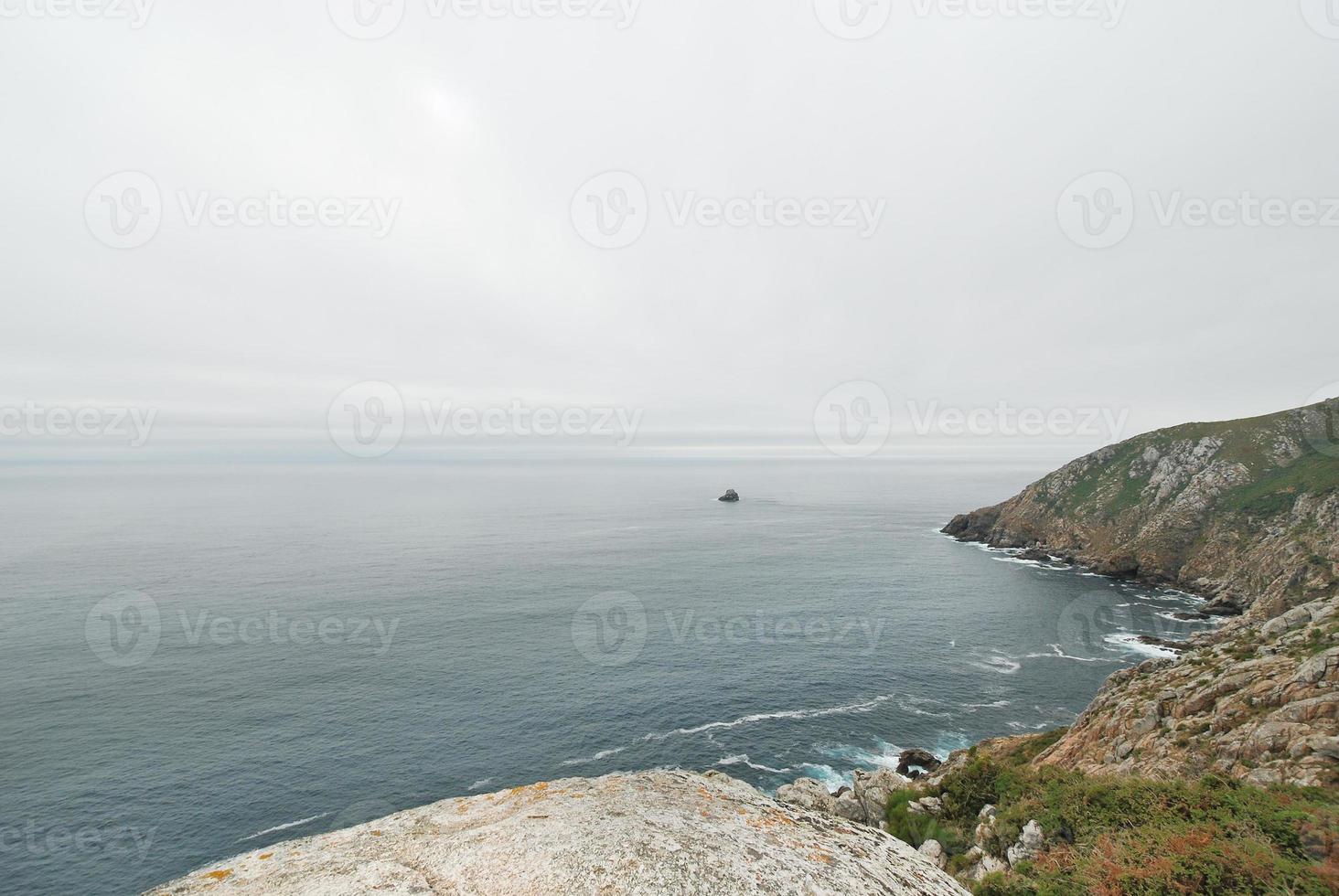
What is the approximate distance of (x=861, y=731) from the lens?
45688 millimetres

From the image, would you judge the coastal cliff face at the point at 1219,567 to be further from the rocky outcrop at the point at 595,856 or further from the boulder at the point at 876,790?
the rocky outcrop at the point at 595,856

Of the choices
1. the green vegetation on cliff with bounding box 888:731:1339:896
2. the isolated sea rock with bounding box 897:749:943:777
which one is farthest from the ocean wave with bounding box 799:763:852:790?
the green vegetation on cliff with bounding box 888:731:1339:896

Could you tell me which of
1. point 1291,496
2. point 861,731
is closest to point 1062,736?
point 861,731

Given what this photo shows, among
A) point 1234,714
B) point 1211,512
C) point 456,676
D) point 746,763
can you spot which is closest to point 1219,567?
point 1211,512

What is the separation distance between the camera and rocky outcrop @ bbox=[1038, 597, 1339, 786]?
19250 mm

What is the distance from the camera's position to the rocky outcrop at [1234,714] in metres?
19.2

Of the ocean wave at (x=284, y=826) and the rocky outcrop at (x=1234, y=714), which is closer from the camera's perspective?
the rocky outcrop at (x=1234, y=714)

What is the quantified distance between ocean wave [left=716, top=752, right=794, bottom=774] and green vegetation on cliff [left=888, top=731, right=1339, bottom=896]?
19065 millimetres

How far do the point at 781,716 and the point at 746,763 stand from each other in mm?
8850

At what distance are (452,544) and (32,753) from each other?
85.5 m

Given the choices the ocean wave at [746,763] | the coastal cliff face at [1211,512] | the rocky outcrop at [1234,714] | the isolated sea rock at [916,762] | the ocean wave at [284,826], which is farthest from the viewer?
the coastal cliff face at [1211,512]

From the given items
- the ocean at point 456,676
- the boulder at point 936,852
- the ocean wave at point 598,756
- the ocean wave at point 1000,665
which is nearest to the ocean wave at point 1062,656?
the ocean at point 456,676

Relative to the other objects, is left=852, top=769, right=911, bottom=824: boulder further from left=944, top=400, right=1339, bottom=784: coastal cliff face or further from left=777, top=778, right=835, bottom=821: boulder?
left=944, top=400, right=1339, bottom=784: coastal cliff face

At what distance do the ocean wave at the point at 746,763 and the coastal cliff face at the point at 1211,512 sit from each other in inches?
2596
